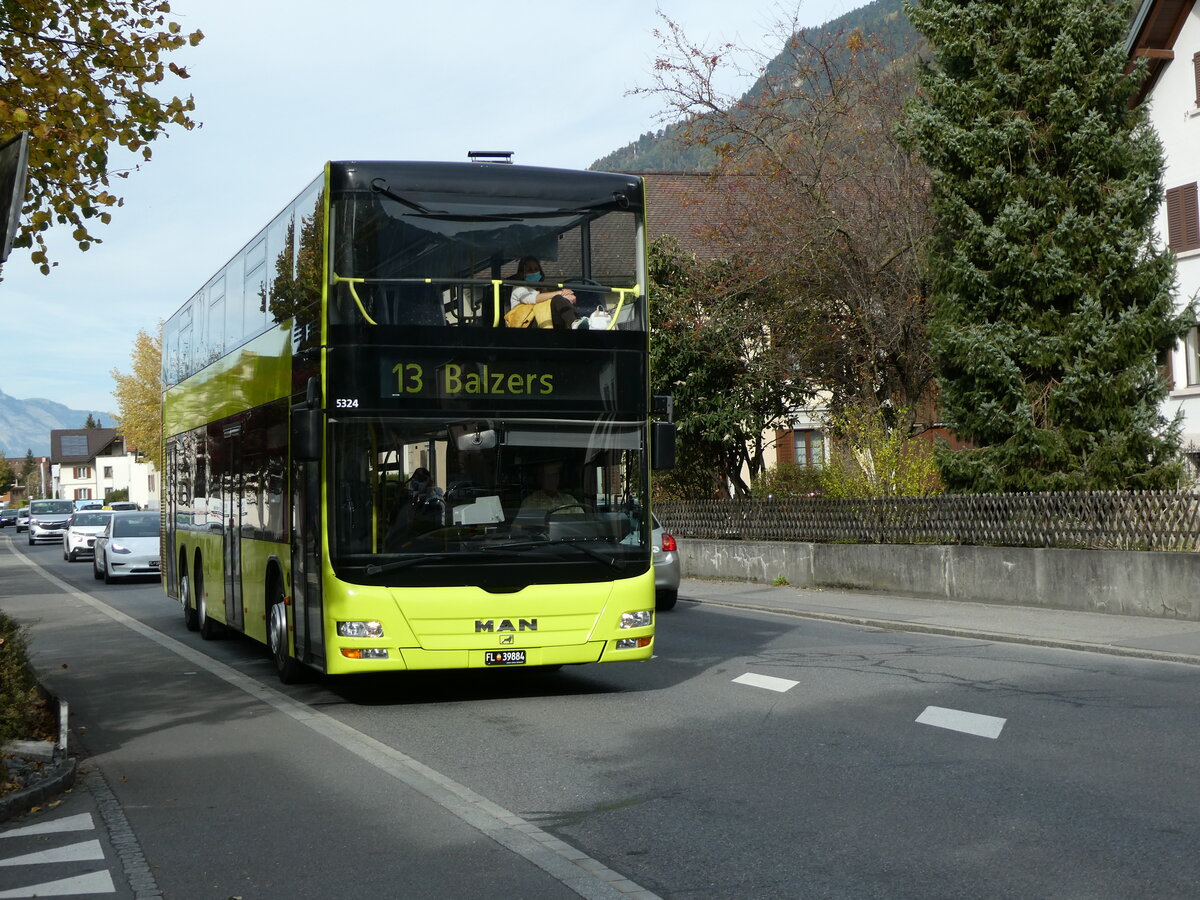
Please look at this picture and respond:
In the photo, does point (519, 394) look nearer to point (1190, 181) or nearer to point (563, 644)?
point (563, 644)

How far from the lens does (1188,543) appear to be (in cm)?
1620

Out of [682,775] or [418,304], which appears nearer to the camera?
[682,775]

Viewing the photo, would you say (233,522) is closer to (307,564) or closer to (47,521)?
(307,564)

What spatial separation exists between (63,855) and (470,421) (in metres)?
4.88

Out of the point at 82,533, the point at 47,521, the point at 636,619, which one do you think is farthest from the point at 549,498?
the point at 47,521

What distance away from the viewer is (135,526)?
32.5 m

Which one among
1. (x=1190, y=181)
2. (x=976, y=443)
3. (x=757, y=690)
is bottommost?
(x=757, y=690)

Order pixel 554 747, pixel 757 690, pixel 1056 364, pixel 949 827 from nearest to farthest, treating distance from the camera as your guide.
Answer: pixel 949 827
pixel 554 747
pixel 757 690
pixel 1056 364

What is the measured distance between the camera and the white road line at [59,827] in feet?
23.2

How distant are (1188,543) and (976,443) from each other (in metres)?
A: 6.36

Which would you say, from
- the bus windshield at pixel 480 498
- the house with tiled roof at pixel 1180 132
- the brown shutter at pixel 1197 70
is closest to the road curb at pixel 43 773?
the bus windshield at pixel 480 498

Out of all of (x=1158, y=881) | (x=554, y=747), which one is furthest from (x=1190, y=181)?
(x=1158, y=881)

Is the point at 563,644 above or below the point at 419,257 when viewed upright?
below

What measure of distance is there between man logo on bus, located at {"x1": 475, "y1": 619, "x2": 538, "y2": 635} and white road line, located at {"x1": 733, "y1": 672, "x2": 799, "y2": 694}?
2054 mm
